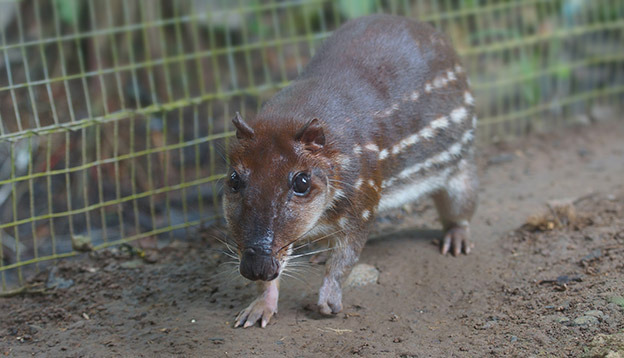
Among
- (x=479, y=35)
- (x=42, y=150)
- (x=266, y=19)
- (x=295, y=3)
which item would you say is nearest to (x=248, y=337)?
(x=42, y=150)

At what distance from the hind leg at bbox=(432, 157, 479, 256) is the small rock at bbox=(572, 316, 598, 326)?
58.1 inches

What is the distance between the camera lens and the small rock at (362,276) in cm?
526

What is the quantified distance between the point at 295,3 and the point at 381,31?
1.57 metres

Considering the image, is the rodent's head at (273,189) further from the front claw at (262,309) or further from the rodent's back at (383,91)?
the front claw at (262,309)

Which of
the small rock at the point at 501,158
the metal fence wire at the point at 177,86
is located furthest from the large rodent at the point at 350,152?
the small rock at the point at 501,158

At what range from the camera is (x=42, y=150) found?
21.2 ft

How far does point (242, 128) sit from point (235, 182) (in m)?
0.32

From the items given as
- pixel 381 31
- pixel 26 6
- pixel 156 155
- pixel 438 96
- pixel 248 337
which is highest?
pixel 26 6

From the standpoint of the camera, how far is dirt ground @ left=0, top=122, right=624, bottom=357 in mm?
4387

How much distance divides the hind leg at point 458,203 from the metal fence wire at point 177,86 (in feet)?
5.46

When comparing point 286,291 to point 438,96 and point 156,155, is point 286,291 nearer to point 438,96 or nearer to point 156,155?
point 438,96

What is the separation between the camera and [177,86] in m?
8.38

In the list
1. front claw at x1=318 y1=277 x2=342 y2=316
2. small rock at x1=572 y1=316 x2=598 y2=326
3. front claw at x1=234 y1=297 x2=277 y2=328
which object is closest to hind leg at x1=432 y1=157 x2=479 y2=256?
front claw at x1=318 y1=277 x2=342 y2=316

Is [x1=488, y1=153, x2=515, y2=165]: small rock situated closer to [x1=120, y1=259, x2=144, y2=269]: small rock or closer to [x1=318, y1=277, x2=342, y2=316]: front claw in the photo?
[x1=318, y1=277, x2=342, y2=316]: front claw
